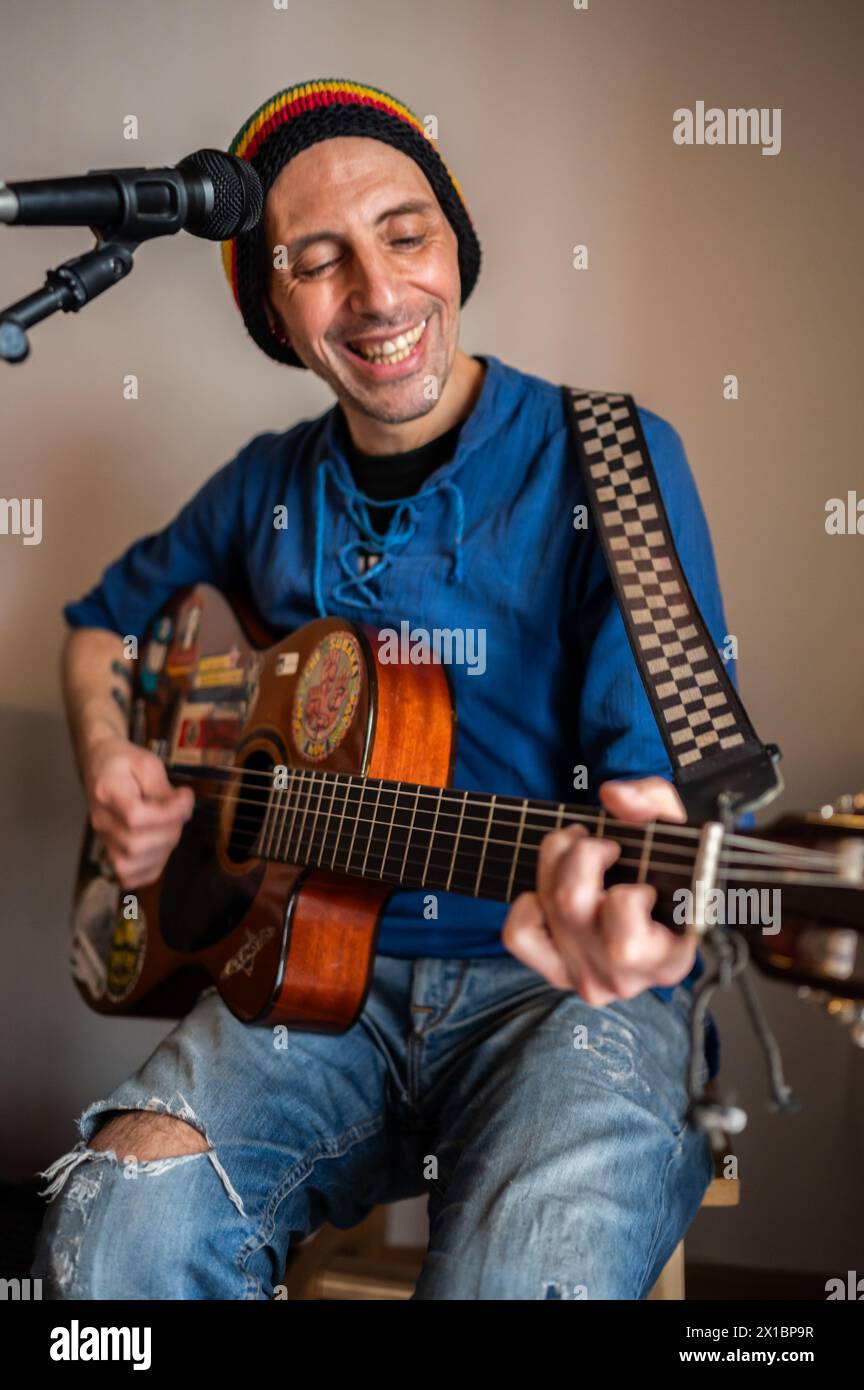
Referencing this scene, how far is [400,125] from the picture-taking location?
52.9 inches

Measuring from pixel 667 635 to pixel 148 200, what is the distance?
1.99 feet

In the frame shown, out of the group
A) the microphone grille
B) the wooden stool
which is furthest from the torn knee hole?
the microphone grille

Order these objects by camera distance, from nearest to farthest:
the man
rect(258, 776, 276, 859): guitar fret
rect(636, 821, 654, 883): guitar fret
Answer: rect(636, 821, 654, 883): guitar fret
the man
rect(258, 776, 276, 859): guitar fret

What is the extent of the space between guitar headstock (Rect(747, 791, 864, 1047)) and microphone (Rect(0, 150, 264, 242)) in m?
0.64

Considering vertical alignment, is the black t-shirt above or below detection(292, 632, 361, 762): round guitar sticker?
above

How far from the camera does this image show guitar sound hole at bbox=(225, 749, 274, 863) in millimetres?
1340

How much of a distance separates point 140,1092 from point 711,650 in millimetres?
720

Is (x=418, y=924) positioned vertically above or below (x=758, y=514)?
below

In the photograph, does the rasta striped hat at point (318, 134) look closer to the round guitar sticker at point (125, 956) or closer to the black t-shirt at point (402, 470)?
the black t-shirt at point (402, 470)

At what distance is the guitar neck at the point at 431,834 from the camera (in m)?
0.85

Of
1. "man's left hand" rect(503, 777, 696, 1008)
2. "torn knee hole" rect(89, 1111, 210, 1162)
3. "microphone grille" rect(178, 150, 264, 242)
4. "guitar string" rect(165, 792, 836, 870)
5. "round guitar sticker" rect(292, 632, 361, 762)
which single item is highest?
"microphone grille" rect(178, 150, 264, 242)

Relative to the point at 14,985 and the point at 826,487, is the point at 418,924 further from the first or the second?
the point at 14,985

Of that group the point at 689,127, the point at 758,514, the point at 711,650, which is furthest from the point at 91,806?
the point at 689,127

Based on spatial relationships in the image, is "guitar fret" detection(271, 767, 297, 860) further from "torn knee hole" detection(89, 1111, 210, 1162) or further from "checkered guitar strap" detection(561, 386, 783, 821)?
"checkered guitar strap" detection(561, 386, 783, 821)
